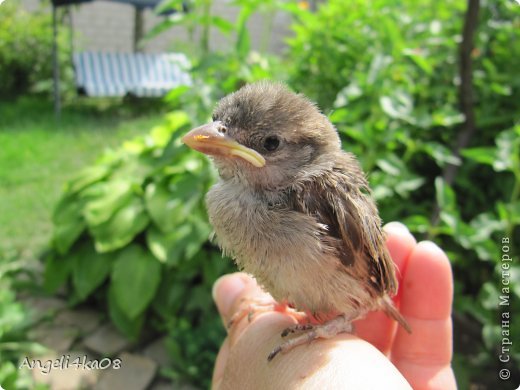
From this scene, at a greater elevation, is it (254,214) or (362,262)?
(254,214)

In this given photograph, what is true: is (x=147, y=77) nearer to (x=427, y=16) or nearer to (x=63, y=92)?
(x=63, y=92)

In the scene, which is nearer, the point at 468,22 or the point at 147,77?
the point at 468,22

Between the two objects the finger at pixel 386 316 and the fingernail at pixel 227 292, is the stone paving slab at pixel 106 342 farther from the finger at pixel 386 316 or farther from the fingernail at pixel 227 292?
the finger at pixel 386 316

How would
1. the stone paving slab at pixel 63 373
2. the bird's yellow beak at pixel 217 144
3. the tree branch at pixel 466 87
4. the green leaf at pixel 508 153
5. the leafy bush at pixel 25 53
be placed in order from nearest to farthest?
1. the bird's yellow beak at pixel 217 144
2. the green leaf at pixel 508 153
3. the tree branch at pixel 466 87
4. the stone paving slab at pixel 63 373
5. the leafy bush at pixel 25 53

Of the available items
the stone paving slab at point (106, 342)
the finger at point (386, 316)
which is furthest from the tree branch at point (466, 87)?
the stone paving slab at point (106, 342)

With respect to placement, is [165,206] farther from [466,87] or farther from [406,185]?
[466,87]

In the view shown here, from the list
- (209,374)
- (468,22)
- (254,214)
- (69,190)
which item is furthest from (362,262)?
(69,190)

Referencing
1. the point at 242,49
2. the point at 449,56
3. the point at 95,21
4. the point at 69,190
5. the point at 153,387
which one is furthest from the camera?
the point at 95,21
